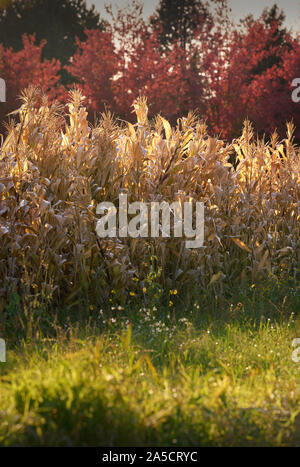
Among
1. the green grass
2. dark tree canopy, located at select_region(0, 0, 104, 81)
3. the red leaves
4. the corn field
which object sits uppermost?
dark tree canopy, located at select_region(0, 0, 104, 81)

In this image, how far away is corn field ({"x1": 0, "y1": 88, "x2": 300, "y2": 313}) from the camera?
226 inches

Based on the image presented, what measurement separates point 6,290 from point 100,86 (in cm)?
1351

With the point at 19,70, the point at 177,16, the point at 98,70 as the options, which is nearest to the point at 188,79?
the point at 98,70

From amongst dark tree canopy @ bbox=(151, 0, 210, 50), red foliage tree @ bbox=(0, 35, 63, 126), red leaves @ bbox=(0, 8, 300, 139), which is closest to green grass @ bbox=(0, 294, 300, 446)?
red leaves @ bbox=(0, 8, 300, 139)

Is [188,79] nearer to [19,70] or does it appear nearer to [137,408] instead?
[19,70]

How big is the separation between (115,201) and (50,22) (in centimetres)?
2901

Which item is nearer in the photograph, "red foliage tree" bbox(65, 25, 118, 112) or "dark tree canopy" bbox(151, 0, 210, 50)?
"red foliage tree" bbox(65, 25, 118, 112)

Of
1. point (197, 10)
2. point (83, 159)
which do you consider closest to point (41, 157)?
point (83, 159)

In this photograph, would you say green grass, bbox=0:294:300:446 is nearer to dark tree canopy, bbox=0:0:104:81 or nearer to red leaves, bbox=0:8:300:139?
red leaves, bbox=0:8:300:139

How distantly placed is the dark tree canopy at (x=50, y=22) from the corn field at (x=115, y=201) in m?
26.3

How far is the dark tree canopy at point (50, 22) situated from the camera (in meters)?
31.3

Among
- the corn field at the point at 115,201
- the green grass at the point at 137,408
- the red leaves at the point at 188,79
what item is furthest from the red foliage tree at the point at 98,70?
the green grass at the point at 137,408

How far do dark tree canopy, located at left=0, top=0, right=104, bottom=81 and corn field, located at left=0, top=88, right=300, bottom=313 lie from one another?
26314 millimetres

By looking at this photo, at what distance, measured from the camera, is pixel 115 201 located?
641cm
